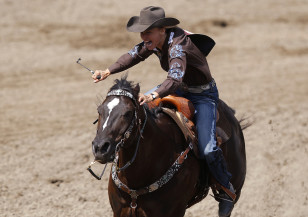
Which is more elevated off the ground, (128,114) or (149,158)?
(128,114)

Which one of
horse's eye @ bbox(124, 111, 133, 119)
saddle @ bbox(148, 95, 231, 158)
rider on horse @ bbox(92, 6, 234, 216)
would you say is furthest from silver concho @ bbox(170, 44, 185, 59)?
horse's eye @ bbox(124, 111, 133, 119)

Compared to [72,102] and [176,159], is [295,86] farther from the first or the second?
[176,159]

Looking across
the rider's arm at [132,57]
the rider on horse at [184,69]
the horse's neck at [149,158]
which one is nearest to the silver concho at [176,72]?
the rider on horse at [184,69]

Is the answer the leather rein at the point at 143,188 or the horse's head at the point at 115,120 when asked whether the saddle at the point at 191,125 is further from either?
the horse's head at the point at 115,120

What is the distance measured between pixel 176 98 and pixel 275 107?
22.9ft

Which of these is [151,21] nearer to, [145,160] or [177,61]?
[177,61]

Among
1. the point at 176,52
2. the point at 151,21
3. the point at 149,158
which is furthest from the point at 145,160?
the point at 151,21

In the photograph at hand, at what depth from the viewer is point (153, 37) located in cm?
552

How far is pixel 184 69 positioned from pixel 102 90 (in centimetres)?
834

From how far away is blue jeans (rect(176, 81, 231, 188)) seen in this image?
5.82m

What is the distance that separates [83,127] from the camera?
11336 millimetres

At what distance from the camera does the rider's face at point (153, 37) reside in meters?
5.51

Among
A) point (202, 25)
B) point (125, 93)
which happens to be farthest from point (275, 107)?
point (125, 93)

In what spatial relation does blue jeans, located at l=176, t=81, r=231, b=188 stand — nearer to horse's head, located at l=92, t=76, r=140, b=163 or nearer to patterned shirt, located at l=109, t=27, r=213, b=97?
patterned shirt, located at l=109, t=27, r=213, b=97
